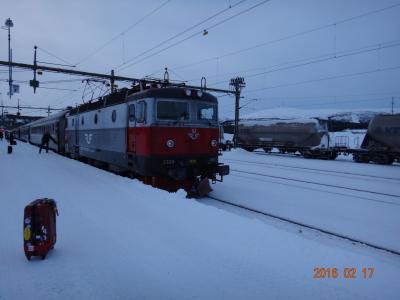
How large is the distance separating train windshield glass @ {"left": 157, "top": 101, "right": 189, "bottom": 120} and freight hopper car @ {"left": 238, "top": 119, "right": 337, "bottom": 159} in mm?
18824

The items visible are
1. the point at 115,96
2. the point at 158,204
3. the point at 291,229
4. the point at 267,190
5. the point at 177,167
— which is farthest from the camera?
the point at 115,96

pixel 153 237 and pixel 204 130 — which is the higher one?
pixel 204 130

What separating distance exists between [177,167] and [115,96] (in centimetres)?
412

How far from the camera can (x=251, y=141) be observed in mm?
32469

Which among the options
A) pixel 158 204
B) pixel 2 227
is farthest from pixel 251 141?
pixel 2 227

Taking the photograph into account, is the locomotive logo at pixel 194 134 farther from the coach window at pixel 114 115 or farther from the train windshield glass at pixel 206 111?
the coach window at pixel 114 115

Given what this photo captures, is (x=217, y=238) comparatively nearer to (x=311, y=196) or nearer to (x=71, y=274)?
(x=71, y=274)

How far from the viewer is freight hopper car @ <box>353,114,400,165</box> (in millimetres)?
21578

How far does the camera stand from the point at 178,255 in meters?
4.52

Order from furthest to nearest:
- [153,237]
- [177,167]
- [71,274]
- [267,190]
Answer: [267,190] → [177,167] → [153,237] → [71,274]

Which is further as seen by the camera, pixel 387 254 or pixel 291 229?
pixel 291 229

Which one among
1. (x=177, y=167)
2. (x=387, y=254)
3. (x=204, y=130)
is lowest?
(x=387, y=254)

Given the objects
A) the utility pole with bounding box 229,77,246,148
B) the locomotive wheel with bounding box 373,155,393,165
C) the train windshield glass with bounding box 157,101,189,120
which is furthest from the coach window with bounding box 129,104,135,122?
the utility pole with bounding box 229,77,246,148

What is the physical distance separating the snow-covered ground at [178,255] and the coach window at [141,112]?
2389mm
